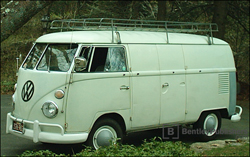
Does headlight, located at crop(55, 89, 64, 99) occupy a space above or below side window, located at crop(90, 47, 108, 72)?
below

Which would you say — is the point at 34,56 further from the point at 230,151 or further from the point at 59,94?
the point at 230,151

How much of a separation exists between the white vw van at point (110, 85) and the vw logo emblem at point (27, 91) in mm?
20

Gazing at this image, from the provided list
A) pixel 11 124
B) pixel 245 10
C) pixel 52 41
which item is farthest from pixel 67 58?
pixel 245 10

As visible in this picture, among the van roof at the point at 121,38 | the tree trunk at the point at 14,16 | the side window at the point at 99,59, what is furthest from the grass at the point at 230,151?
the tree trunk at the point at 14,16

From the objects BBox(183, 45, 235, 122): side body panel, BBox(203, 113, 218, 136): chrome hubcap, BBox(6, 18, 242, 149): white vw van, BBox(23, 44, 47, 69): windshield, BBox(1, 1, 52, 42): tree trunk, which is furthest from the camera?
BBox(203, 113, 218, 136): chrome hubcap

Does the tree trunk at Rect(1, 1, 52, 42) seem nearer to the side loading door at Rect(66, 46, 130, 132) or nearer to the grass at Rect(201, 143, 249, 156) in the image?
the side loading door at Rect(66, 46, 130, 132)

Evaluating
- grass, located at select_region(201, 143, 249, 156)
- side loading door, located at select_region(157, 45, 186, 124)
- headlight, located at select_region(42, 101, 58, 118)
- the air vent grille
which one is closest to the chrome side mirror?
headlight, located at select_region(42, 101, 58, 118)

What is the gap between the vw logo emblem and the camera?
7.71 metres

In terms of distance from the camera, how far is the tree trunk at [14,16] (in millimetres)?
7652

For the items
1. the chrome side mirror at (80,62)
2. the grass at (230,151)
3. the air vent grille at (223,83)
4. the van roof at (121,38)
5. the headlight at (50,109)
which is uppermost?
the van roof at (121,38)

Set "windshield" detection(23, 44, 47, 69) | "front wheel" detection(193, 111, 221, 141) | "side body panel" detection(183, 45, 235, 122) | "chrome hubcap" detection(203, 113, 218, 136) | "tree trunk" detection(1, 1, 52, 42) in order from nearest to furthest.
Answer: "tree trunk" detection(1, 1, 52, 42) → "windshield" detection(23, 44, 47, 69) → "side body panel" detection(183, 45, 235, 122) → "front wheel" detection(193, 111, 221, 141) → "chrome hubcap" detection(203, 113, 218, 136)

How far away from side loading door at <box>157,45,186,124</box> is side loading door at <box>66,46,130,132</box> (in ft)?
3.25

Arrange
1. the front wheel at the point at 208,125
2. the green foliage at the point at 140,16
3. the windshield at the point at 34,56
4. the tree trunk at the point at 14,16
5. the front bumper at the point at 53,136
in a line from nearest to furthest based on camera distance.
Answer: the front bumper at the point at 53,136 < the tree trunk at the point at 14,16 < the windshield at the point at 34,56 < the front wheel at the point at 208,125 < the green foliage at the point at 140,16

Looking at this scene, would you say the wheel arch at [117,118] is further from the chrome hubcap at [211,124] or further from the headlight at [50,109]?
the chrome hubcap at [211,124]
